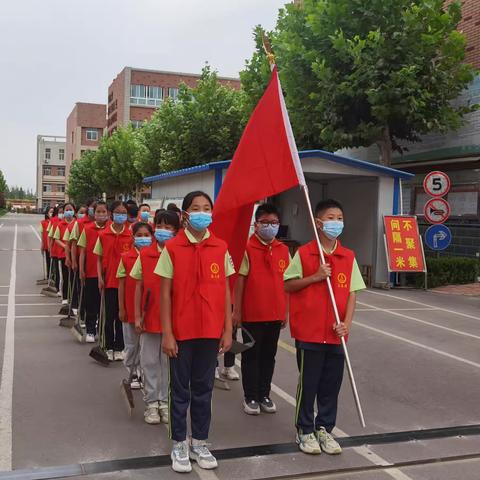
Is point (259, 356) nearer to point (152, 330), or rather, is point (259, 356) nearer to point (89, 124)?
point (152, 330)

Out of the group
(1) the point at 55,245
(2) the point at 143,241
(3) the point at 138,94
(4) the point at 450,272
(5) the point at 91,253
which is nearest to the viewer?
(2) the point at 143,241

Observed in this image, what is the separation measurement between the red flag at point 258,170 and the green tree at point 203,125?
19.9 m

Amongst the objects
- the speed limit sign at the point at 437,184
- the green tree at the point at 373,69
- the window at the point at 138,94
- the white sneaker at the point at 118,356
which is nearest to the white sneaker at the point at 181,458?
the white sneaker at the point at 118,356

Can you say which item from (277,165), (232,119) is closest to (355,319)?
(277,165)

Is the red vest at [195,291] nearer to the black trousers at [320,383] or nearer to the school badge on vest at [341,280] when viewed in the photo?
the black trousers at [320,383]

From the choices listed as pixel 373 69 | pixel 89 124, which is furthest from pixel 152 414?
pixel 89 124

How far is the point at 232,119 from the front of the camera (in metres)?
24.9

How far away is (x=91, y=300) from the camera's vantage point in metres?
7.28

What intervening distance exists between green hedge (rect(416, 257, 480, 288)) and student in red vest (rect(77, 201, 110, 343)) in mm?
9205

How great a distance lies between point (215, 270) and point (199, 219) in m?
0.36

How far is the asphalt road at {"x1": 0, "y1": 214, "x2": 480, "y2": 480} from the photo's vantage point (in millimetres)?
3879

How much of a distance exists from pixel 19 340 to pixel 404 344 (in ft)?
16.8

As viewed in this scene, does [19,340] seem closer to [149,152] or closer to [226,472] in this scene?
[226,472]

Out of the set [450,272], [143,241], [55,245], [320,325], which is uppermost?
[143,241]
